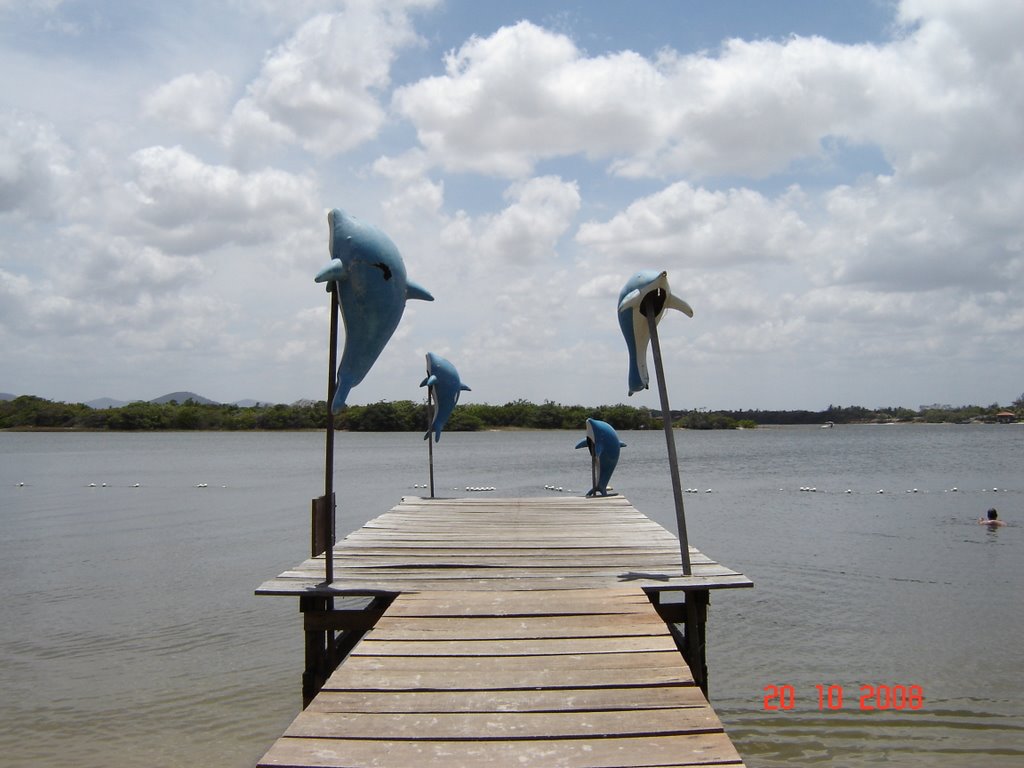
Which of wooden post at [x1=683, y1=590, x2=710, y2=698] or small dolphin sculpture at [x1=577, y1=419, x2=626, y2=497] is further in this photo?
small dolphin sculpture at [x1=577, y1=419, x2=626, y2=497]

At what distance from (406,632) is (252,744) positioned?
10.9 ft

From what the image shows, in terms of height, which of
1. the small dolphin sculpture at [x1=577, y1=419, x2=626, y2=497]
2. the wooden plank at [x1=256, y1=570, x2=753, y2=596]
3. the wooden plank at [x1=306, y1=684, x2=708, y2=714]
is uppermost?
the small dolphin sculpture at [x1=577, y1=419, x2=626, y2=497]

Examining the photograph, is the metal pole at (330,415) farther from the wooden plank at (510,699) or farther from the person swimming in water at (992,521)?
the person swimming in water at (992,521)

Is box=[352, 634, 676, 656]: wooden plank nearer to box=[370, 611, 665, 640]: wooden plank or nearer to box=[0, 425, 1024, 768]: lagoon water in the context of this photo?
box=[370, 611, 665, 640]: wooden plank

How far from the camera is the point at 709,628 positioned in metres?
10.0

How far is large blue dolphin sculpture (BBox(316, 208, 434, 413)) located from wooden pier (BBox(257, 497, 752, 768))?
4.99 ft

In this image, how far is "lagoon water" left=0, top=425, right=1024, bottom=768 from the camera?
277 inches

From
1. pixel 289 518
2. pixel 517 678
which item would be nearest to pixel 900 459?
pixel 289 518

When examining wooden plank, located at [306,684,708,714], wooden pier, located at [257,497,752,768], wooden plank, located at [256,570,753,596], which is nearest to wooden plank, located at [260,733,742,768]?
wooden pier, located at [257,497,752,768]

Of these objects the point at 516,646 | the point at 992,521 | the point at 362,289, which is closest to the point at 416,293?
the point at 362,289

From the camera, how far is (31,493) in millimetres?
27250

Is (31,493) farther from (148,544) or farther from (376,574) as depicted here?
(376,574)

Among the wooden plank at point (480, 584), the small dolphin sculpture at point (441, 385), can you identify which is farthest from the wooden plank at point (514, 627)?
the small dolphin sculpture at point (441, 385)
